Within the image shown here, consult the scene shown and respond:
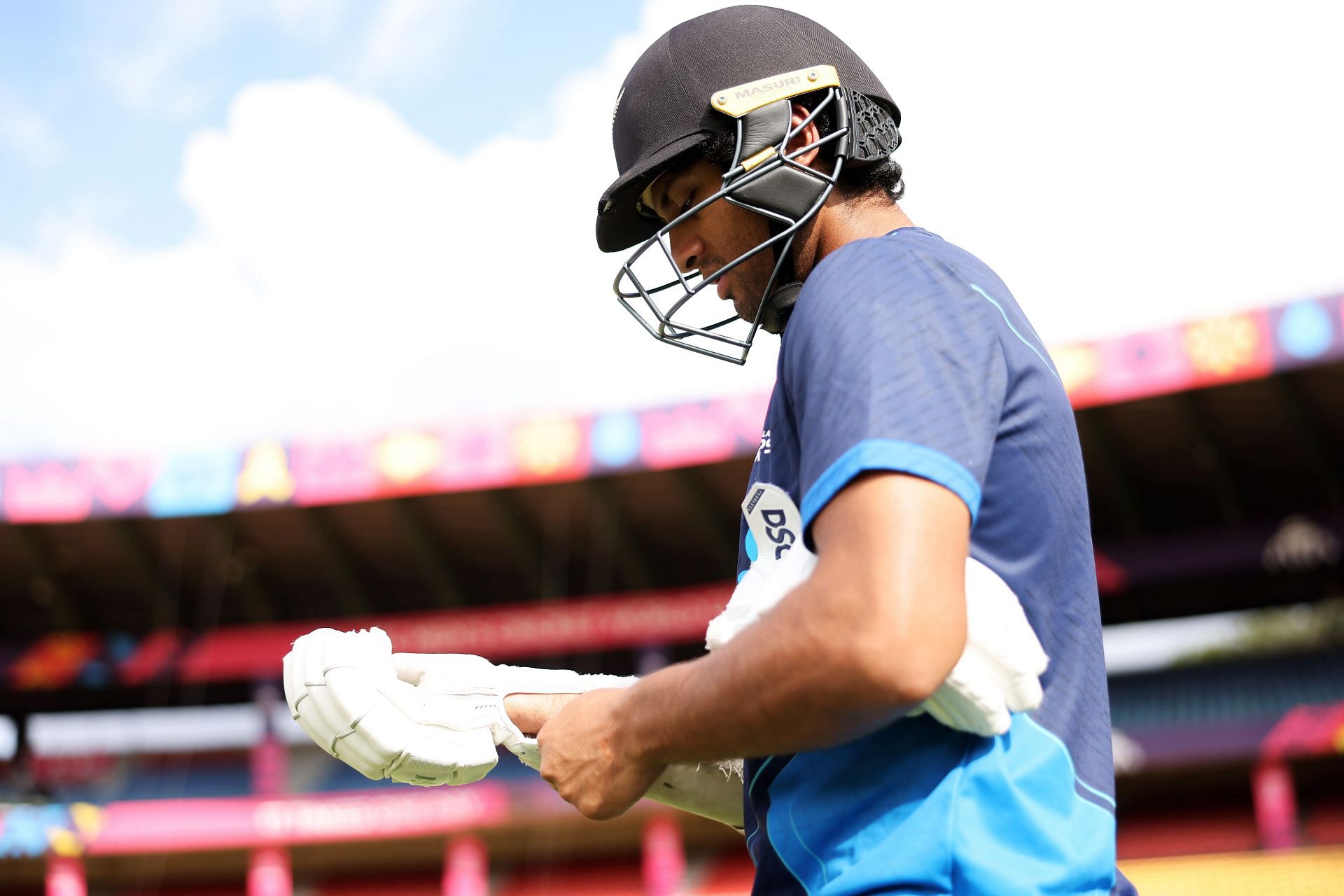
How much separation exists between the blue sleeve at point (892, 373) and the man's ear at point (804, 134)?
37 cm

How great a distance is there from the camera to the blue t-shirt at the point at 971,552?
1151mm

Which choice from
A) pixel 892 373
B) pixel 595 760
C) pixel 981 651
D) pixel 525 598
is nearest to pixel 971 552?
pixel 981 651

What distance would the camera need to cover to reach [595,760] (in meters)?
1.33

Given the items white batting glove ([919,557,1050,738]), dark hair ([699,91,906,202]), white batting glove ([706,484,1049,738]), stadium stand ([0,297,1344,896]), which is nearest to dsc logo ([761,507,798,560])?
white batting glove ([706,484,1049,738])

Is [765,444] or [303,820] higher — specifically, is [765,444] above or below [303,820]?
below

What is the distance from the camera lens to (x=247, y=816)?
17.1 metres

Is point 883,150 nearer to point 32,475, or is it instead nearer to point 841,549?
point 841,549

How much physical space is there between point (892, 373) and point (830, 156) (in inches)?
23.8

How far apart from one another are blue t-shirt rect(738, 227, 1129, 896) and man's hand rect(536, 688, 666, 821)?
154mm

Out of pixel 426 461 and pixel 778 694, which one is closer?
pixel 778 694

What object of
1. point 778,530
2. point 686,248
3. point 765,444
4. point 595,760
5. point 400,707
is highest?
point 686,248

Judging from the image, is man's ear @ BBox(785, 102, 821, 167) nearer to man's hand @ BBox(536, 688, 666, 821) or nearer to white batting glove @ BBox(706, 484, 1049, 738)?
white batting glove @ BBox(706, 484, 1049, 738)

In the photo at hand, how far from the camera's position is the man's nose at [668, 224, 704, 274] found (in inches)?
67.3

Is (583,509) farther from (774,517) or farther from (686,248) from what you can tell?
(774,517)
